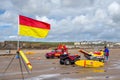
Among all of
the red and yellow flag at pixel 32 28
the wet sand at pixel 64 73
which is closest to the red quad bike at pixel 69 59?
the wet sand at pixel 64 73

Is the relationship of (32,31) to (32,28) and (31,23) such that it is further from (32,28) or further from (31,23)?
(31,23)

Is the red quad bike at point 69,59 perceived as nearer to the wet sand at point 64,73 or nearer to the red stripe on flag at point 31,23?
the wet sand at point 64,73

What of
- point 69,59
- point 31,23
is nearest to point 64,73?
point 31,23

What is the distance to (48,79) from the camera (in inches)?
693

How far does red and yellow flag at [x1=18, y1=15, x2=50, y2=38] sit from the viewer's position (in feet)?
47.0

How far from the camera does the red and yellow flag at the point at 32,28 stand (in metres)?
14.3

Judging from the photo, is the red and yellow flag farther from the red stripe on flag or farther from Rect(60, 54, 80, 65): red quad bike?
Rect(60, 54, 80, 65): red quad bike

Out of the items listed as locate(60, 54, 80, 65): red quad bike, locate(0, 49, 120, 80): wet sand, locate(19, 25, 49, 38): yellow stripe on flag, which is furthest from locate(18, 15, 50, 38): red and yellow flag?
locate(60, 54, 80, 65): red quad bike

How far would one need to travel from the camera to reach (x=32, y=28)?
14.5m

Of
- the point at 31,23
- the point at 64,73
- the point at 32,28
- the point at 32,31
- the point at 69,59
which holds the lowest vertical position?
the point at 64,73

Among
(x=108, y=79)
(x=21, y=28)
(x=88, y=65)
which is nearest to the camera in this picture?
(x=21, y=28)

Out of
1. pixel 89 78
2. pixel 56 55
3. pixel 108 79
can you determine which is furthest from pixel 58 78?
pixel 56 55

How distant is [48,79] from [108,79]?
3.40 meters

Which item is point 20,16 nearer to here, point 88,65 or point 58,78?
point 58,78
